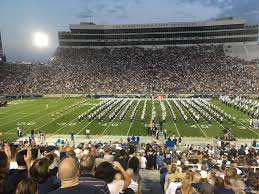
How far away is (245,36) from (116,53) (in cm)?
2986

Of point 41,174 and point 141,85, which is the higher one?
point 141,85

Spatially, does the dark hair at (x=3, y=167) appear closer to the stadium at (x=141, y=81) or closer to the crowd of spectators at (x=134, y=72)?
the stadium at (x=141, y=81)

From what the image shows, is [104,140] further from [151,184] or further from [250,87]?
[250,87]

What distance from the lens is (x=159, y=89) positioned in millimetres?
60281

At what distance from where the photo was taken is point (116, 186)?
4.35 m

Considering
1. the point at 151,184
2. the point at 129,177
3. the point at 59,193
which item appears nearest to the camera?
the point at 59,193

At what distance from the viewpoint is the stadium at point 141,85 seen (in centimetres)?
2653

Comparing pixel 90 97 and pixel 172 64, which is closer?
pixel 90 97

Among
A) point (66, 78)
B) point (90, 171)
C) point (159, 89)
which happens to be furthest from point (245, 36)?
point (90, 171)

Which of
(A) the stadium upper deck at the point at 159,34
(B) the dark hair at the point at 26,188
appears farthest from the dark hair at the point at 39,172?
(A) the stadium upper deck at the point at 159,34

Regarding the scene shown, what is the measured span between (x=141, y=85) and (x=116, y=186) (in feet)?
195

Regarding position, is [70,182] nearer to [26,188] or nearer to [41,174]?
[26,188]

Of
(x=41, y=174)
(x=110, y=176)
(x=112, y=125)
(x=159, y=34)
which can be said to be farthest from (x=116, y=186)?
(x=159, y=34)

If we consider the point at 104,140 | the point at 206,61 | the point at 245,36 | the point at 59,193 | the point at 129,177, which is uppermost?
the point at 245,36
